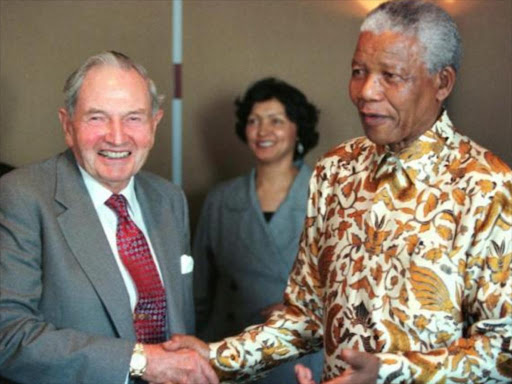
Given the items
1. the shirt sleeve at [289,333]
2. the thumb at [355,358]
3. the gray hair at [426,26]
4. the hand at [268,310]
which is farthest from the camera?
the hand at [268,310]

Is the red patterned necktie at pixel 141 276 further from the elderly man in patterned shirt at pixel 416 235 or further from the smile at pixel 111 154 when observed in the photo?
the elderly man in patterned shirt at pixel 416 235

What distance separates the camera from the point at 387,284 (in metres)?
1.83

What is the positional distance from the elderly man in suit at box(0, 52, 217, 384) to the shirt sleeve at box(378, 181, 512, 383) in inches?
22.8

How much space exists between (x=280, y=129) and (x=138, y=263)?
1.50 m

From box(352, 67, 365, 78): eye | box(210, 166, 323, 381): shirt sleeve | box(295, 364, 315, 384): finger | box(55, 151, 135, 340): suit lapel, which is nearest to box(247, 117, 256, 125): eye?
box(55, 151, 135, 340): suit lapel

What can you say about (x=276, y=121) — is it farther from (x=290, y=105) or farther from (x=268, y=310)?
(x=268, y=310)

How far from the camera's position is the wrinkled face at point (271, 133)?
3.65 metres

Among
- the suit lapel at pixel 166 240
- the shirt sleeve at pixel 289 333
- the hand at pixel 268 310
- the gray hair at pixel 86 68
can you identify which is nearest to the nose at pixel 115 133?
the gray hair at pixel 86 68

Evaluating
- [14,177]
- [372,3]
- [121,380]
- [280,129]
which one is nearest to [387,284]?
[121,380]

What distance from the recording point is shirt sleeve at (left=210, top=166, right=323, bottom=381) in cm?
207

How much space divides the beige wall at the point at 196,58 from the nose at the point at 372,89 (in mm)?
1520

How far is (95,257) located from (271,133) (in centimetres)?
159

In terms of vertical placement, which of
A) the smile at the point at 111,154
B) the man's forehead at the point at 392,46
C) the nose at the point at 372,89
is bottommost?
the smile at the point at 111,154

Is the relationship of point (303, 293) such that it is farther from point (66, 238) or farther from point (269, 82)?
point (269, 82)
